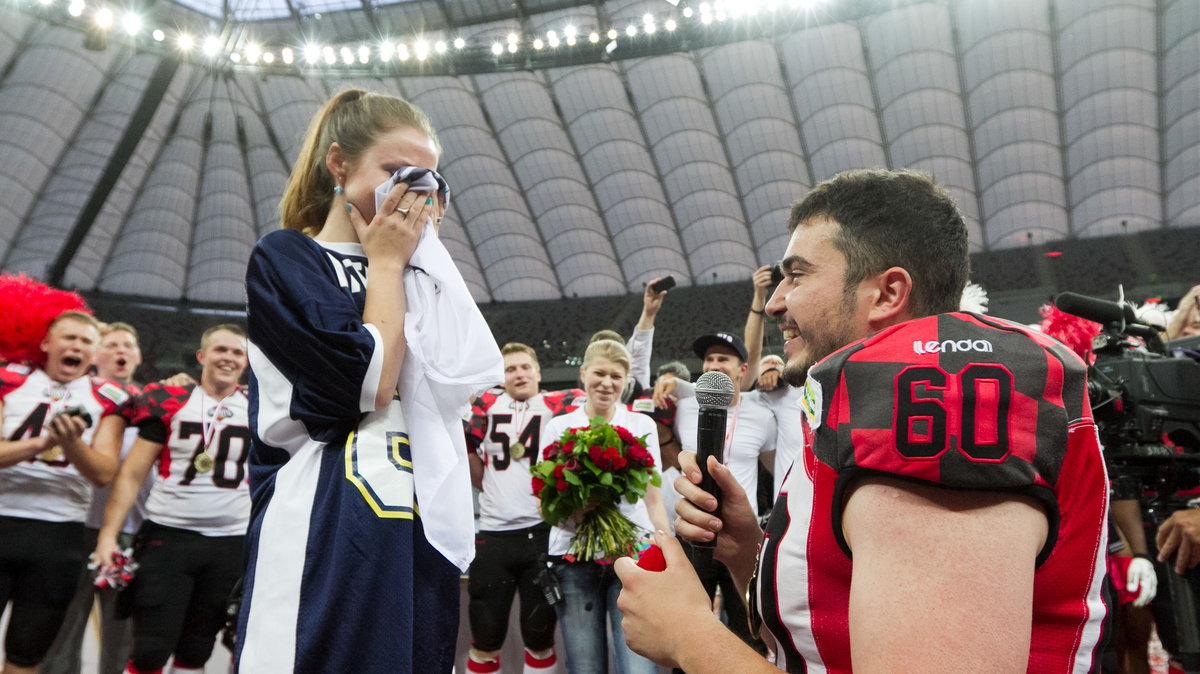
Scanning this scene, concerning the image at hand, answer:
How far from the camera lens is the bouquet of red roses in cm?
394

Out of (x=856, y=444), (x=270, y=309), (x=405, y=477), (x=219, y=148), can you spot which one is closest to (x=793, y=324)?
(x=856, y=444)

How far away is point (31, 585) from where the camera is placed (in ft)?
12.6

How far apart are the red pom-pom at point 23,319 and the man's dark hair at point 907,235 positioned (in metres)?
4.77

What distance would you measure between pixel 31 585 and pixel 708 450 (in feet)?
13.6

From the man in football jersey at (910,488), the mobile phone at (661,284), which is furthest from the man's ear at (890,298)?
the mobile phone at (661,284)

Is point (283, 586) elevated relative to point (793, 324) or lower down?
lower down

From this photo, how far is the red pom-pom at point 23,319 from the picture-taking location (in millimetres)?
4246

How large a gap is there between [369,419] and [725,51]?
21.3 m

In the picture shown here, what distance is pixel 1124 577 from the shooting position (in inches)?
147

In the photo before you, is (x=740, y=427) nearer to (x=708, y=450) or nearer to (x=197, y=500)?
(x=197, y=500)

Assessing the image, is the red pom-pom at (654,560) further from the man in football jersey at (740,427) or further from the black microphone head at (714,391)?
the man in football jersey at (740,427)

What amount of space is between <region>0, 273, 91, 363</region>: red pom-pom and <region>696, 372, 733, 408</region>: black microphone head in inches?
173

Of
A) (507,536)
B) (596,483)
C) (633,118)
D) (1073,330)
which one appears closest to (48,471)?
(507,536)

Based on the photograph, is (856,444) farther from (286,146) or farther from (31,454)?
(286,146)
